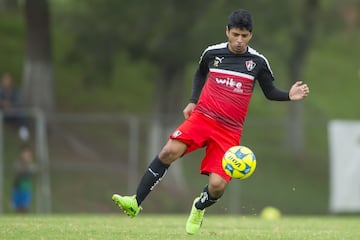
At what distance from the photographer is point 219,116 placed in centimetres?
1004

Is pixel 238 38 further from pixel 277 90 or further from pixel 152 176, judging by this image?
pixel 152 176

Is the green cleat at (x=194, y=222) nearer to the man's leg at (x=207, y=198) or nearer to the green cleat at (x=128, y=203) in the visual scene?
the man's leg at (x=207, y=198)

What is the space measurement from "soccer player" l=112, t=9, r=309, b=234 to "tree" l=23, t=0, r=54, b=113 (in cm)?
1631

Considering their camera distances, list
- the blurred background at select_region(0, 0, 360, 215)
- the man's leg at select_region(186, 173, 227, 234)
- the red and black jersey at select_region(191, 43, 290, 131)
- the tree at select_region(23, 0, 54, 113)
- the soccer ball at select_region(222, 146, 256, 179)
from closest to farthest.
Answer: the soccer ball at select_region(222, 146, 256, 179), the man's leg at select_region(186, 173, 227, 234), the red and black jersey at select_region(191, 43, 290, 131), the blurred background at select_region(0, 0, 360, 215), the tree at select_region(23, 0, 54, 113)

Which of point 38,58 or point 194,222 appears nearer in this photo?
point 194,222

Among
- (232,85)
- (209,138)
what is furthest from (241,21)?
(209,138)

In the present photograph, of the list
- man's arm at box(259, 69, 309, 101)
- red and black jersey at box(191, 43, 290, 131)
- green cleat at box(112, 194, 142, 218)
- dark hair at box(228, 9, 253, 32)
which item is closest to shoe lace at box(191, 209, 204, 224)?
green cleat at box(112, 194, 142, 218)

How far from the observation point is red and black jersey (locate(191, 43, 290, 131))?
33.0 feet

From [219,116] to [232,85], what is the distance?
35 cm

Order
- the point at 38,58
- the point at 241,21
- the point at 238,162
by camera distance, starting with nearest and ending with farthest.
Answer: the point at 238,162
the point at 241,21
the point at 38,58

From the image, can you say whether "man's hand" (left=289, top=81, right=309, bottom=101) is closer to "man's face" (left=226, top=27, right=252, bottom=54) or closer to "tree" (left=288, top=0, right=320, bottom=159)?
"man's face" (left=226, top=27, right=252, bottom=54)

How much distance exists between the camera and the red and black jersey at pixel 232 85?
10062 mm

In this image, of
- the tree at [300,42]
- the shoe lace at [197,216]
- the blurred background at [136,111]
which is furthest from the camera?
the tree at [300,42]

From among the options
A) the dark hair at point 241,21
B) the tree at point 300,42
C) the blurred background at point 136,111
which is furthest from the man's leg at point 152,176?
the tree at point 300,42
